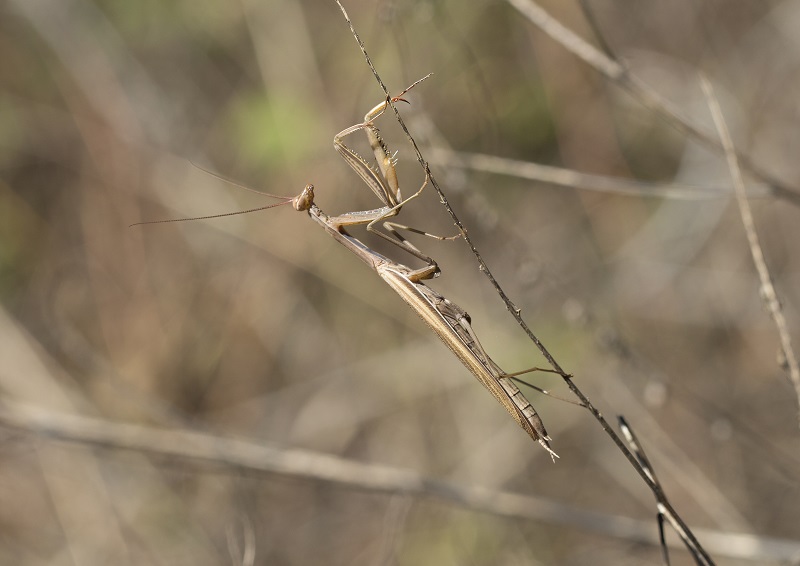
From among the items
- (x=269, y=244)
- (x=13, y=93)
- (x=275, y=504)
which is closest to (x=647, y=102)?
(x=269, y=244)

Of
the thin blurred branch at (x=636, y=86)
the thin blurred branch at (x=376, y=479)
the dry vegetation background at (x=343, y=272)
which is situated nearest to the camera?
the thin blurred branch at (x=636, y=86)

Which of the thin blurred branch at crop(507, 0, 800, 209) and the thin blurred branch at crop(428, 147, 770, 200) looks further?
the thin blurred branch at crop(428, 147, 770, 200)

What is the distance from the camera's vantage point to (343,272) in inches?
273

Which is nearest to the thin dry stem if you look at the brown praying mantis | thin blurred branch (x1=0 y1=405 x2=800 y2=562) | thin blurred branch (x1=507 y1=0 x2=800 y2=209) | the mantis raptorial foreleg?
the brown praying mantis

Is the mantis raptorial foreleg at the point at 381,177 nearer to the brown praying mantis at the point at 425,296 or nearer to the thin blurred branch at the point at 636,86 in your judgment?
the brown praying mantis at the point at 425,296

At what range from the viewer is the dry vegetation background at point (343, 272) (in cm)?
609

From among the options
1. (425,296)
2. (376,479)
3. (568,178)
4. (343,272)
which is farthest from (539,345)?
(343,272)

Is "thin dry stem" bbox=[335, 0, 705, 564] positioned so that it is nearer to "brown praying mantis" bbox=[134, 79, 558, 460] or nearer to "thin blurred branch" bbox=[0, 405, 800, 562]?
"brown praying mantis" bbox=[134, 79, 558, 460]

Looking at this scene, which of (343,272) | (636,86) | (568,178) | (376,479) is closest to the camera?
(636,86)

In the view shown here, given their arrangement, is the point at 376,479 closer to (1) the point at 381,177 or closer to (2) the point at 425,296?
(2) the point at 425,296

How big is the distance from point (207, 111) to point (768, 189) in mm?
6178

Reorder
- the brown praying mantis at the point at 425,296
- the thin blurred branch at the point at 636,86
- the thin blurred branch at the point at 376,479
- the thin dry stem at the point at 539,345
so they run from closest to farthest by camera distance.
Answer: the thin dry stem at the point at 539,345 < the brown praying mantis at the point at 425,296 < the thin blurred branch at the point at 636,86 < the thin blurred branch at the point at 376,479

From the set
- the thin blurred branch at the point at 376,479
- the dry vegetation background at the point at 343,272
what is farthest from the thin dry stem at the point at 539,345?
the dry vegetation background at the point at 343,272

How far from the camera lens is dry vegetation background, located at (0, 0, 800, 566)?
20.0 ft
